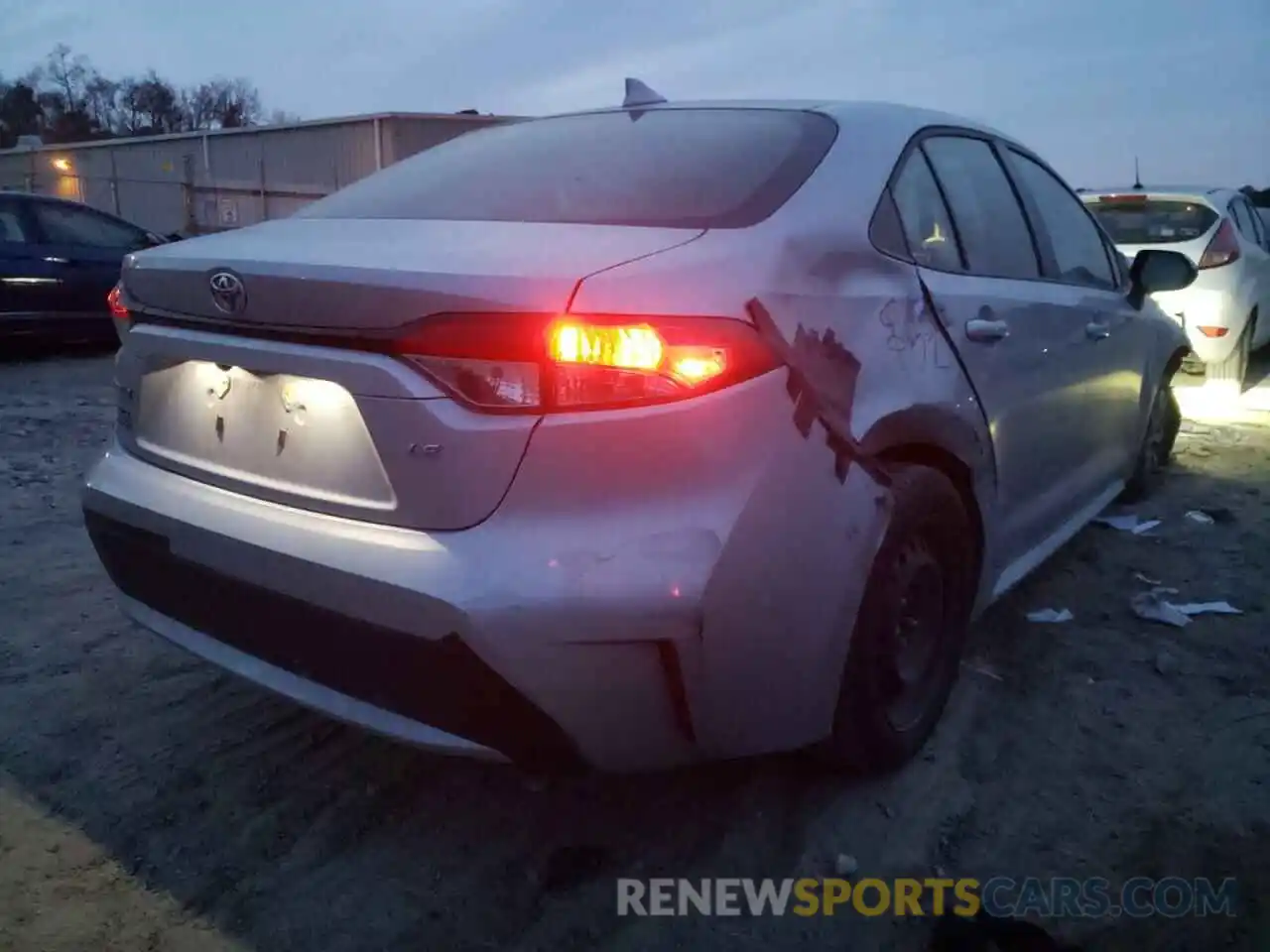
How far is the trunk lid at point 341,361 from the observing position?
173 cm

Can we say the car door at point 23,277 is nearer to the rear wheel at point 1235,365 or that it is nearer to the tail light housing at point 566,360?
the tail light housing at point 566,360

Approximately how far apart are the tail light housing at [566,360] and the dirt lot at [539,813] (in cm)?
104

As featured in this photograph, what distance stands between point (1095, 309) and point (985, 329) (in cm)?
108

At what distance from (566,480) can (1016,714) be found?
1.72 m

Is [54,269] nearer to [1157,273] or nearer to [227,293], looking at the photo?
[227,293]

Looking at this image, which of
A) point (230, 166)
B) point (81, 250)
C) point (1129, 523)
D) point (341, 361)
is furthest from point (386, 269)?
point (230, 166)

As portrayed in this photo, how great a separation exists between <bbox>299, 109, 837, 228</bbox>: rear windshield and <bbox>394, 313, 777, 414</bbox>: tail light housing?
1.23ft

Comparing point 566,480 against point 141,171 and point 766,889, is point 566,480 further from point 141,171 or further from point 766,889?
point 141,171

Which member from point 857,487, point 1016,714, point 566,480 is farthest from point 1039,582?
point 566,480

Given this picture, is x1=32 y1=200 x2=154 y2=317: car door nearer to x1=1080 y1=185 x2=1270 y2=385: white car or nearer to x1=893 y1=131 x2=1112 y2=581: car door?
x1=893 y1=131 x2=1112 y2=581: car door

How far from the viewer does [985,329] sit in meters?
2.51

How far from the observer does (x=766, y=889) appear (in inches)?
82.6

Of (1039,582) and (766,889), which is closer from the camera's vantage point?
(766,889)

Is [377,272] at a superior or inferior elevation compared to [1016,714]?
superior
